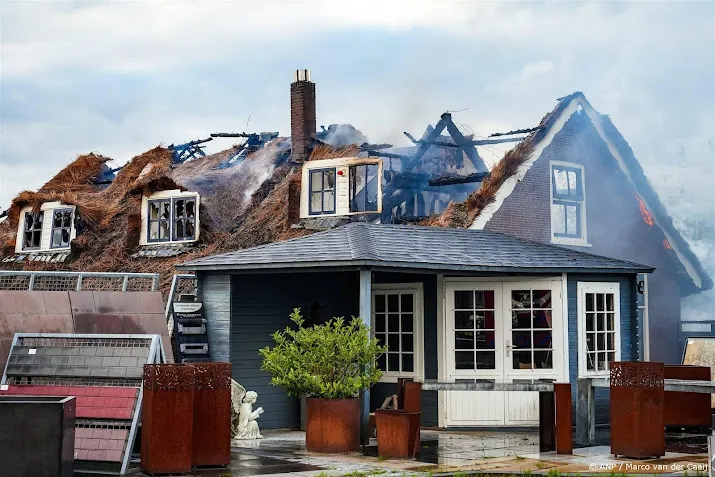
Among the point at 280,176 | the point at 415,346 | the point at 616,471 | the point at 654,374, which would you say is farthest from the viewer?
the point at 280,176

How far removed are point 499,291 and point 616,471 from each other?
5456 mm

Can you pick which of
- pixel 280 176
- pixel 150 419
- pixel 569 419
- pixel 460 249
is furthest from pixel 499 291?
pixel 280 176

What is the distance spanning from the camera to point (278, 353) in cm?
1320

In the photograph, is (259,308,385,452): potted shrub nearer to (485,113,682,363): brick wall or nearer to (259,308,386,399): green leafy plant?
(259,308,386,399): green leafy plant

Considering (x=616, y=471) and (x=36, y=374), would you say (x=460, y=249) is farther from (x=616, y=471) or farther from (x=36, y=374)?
(x=36, y=374)

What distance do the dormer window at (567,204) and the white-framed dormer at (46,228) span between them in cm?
1227

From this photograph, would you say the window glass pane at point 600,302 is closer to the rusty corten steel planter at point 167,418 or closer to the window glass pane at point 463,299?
the window glass pane at point 463,299

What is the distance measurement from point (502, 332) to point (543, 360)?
0.82m

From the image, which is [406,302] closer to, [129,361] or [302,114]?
[129,361]

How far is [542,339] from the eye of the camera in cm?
1605

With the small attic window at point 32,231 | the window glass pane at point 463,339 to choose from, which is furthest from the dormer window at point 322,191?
the small attic window at point 32,231

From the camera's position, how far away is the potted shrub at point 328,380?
42.1ft

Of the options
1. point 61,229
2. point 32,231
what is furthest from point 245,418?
point 32,231

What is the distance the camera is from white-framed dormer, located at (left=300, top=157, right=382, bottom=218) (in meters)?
21.1
